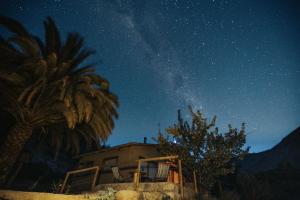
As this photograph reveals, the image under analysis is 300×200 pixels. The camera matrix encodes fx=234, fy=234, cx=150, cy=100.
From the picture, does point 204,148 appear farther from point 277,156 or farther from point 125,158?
point 277,156

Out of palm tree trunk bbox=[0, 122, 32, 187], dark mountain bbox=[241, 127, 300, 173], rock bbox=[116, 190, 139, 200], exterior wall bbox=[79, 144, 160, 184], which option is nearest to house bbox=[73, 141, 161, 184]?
exterior wall bbox=[79, 144, 160, 184]

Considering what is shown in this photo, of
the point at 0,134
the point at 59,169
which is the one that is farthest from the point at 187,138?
the point at 59,169

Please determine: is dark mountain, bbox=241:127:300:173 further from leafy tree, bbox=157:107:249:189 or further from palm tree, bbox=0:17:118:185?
palm tree, bbox=0:17:118:185

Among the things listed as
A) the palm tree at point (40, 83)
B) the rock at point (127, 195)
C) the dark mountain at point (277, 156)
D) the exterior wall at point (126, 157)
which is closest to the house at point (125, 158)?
the exterior wall at point (126, 157)

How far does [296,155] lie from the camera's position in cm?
5553

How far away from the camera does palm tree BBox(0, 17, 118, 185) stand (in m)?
10.9

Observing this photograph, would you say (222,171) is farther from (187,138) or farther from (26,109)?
(26,109)

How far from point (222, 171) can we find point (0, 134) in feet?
52.9

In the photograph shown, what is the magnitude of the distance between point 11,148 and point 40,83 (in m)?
3.47

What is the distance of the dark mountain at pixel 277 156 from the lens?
188ft

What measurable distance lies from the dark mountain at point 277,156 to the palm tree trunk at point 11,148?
55.1 metres

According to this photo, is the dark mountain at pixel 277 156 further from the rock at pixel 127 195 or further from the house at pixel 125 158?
the rock at pixel 127 195

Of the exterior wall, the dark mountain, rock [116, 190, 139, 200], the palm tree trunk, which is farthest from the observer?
the dark mountain

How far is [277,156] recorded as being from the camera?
202 ft
